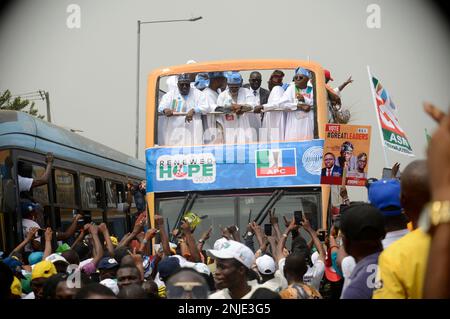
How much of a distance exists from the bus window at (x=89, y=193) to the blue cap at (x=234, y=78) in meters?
2.76

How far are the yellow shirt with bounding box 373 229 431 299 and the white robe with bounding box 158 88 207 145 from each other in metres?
7.34

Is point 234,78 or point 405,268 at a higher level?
point 234,78

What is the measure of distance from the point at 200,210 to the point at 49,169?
188 centimetres

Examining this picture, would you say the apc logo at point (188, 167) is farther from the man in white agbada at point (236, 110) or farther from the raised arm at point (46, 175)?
the raised arm at point (46, 175)

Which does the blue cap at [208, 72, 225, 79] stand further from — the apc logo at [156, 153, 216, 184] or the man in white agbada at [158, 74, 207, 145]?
the apc logo at [156, 153, 216, 184]

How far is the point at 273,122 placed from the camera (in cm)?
1012

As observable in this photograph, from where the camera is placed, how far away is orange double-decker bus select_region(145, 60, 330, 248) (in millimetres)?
9695

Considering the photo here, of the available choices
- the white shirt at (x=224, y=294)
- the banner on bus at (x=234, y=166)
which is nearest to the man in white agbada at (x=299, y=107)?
the banner on bus at (x=234, y=166)

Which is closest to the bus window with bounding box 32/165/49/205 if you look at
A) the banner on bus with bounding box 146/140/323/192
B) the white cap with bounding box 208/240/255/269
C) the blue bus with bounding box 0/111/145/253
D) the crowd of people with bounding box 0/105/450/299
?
the blue bus with bounding box 0/111/145/253

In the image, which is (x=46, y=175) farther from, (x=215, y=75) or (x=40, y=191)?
(x=215, y=75)

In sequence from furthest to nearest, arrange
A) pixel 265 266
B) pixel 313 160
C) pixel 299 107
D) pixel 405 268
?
pixel 299 107, pixel 313 160, pixel 265 266, pixel 405 268

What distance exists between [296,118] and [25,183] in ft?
10.8

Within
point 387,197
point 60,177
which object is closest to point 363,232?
point 387,197

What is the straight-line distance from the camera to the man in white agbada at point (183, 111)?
10.1m
